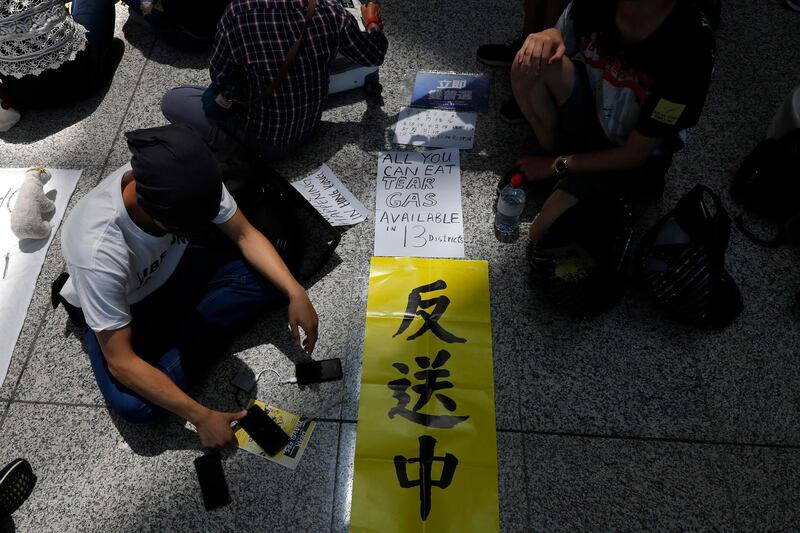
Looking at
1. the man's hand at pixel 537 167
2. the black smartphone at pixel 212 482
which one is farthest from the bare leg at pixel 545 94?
the black smartphone at pixel 212 482

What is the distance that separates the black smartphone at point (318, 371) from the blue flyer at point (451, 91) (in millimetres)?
1316

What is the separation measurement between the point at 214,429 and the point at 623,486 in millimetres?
1245

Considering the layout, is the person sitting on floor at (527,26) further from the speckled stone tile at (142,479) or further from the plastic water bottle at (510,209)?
the speckled stone tile at (142,479)

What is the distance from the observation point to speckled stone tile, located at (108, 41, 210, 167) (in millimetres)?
2514

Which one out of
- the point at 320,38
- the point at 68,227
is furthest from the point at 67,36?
the point at 68,227

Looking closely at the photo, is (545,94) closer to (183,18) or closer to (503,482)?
(503,482)

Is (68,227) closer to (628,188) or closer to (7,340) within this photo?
(7,340)

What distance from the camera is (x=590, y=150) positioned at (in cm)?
217

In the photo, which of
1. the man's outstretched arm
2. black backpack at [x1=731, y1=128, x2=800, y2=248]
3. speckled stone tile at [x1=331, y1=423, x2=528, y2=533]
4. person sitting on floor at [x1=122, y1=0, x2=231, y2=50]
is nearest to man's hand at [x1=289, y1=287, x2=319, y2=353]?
the man's outstretched arm

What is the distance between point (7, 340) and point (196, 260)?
754 millimetres

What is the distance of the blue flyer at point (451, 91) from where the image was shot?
2586mm

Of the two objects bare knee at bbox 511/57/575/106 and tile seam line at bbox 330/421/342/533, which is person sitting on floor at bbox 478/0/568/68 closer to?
bare knee at bbox 511/57/575/106

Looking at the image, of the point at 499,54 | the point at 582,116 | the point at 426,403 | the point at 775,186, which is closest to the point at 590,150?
the point at 582,116

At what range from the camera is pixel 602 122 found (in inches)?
80.2
